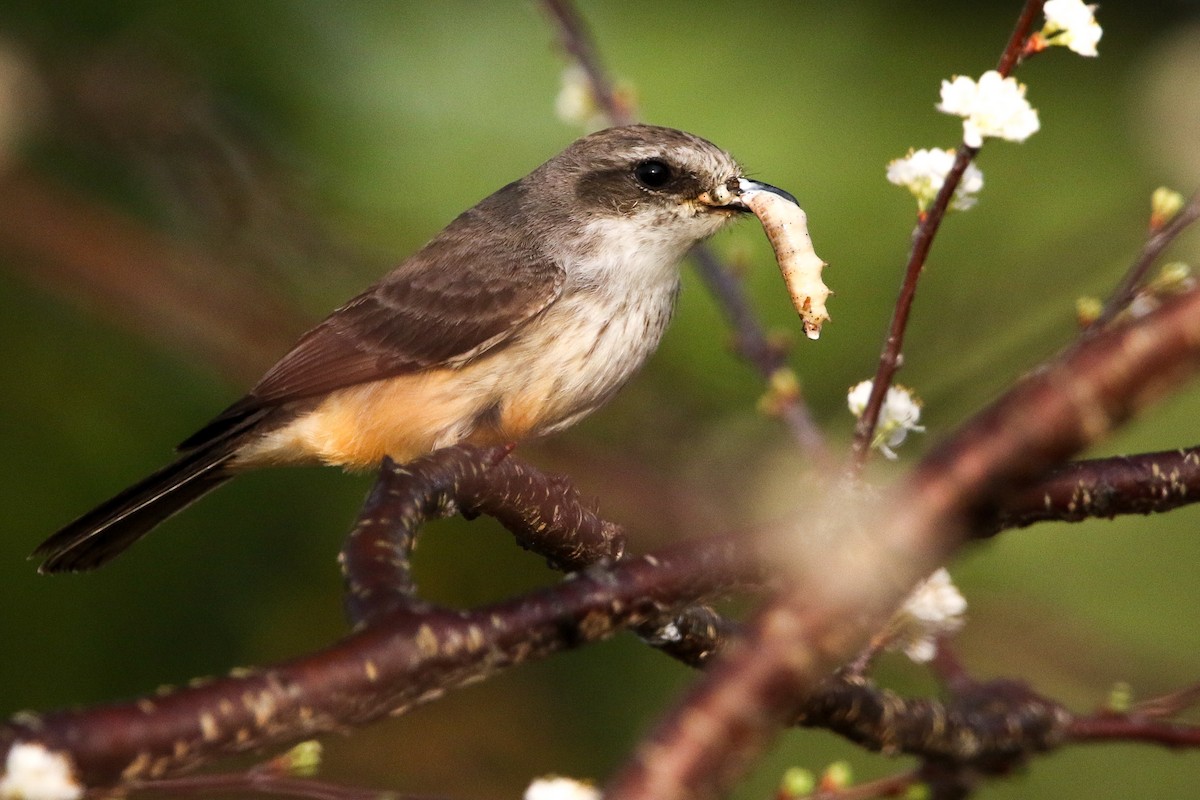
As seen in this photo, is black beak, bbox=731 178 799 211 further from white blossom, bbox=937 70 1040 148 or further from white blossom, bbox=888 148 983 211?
white blossom, bbox=937 70 1040 148

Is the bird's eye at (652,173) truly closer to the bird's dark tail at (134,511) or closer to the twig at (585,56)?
the twig at (585,56)

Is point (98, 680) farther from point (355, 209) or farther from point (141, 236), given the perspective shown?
point (355, 209)

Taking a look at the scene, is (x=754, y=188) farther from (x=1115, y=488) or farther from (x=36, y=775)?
(x=36, y=775)

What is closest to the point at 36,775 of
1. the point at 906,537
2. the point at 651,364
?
the point at 906,537

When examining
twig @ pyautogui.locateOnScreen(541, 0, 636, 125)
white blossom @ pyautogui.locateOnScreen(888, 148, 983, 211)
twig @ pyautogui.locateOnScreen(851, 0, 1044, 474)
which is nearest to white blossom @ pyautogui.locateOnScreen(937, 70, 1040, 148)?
twig @ pyautogui.locateOnScreen(851, 0, 1044, 474)

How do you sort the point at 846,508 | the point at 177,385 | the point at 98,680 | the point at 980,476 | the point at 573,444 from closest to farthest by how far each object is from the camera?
1. the point at 980,476
2. the point at 846,508
3. the point at 98,680
4. the point at 177,385
5. the point at 573,444

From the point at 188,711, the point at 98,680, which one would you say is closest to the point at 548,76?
the point at 98,680

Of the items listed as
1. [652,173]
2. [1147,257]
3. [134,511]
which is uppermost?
[652,173]

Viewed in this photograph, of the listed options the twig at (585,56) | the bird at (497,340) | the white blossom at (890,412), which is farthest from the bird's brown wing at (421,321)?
the white blossom at (890,412)
